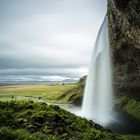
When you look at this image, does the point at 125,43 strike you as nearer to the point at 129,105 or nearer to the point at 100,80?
the point at 100,80

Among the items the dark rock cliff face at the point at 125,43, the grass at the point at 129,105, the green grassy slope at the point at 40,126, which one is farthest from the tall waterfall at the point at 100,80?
the green grassy slope at the point at 40,126

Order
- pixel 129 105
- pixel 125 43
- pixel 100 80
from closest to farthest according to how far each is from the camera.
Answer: pixel 125 43, pixel 129 105, pixel 100 80

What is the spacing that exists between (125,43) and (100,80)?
19.5m

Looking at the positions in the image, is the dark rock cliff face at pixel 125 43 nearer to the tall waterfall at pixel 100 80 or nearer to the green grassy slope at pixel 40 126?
the tall waterfall at pixel 100 80

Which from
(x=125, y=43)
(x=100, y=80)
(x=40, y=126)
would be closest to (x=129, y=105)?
(x=100, y=80)

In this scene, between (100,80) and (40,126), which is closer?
(40,126)

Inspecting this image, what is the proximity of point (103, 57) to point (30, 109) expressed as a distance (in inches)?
1715

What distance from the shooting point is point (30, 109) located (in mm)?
30328

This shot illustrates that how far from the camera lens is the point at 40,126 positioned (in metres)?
25.3

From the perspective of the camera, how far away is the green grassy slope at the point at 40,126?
21.8m

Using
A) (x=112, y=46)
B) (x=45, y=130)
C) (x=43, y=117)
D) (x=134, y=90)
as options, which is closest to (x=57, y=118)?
(x=43, y=117)

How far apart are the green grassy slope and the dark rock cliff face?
2229 centimetres

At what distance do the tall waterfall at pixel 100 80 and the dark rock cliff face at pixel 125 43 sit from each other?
2.92m

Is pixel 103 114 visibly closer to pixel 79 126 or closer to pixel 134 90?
pixel 134 90
